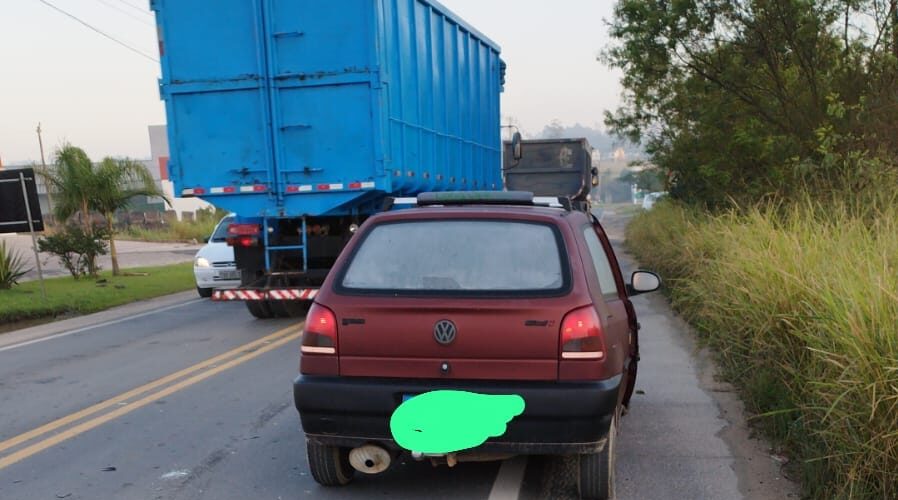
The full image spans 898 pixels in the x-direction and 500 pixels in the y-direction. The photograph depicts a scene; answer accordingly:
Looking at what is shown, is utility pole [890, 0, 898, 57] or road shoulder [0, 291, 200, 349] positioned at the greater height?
utility pole [890, 0, 898, 57]

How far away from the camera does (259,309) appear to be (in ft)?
38.2

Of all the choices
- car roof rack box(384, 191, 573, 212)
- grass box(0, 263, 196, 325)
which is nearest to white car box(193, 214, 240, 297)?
grass box(0, 263, 196, 325)

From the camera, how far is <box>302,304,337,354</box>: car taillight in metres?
4.09

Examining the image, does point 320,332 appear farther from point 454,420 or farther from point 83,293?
point 83,293

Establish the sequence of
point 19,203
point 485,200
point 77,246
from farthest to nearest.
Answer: point 77,246
point 19,203
point 485,200

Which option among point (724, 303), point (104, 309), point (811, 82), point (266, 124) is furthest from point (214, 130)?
point (811, 82)

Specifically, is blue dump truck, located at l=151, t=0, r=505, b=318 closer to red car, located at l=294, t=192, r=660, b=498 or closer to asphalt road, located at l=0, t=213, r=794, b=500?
asphalt road, located at l=0, t=213, r=794, b=500

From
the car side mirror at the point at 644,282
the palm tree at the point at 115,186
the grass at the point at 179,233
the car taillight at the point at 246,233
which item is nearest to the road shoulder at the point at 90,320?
the car taillight at the point at 246,233

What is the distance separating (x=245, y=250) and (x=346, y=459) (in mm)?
6666

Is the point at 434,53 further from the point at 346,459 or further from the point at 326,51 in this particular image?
the point at 346,459

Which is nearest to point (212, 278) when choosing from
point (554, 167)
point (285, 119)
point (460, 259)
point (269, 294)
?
point (269, 294)

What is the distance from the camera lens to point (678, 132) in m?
19.1

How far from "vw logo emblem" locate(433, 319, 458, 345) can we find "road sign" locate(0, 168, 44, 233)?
12.9 metres

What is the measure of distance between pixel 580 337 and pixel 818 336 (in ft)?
6.62
